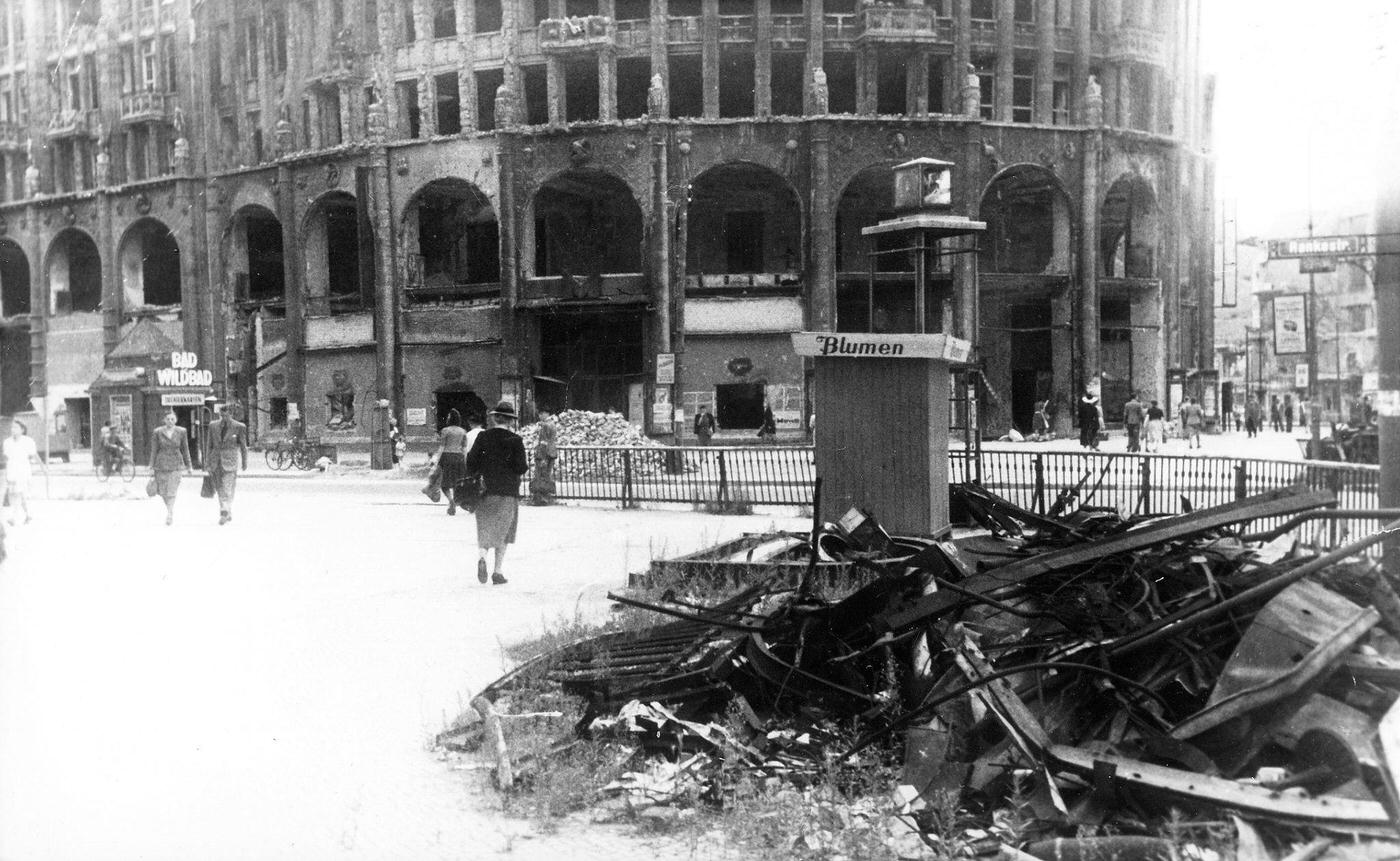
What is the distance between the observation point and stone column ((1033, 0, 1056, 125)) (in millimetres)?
35656

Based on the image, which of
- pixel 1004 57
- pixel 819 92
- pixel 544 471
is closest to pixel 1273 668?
pixel 544 471

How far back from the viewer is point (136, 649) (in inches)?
329

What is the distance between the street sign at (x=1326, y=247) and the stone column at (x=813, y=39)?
29098 millimetres

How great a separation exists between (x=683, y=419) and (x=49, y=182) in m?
22.4

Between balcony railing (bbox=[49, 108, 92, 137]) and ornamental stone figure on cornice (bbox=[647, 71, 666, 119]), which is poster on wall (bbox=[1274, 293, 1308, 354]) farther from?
ornamental stone figure on cornice (bbox=[647, 71, 666, 119])

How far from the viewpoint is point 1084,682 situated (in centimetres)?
525

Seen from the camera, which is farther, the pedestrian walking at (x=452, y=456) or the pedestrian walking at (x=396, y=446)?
the pedestrian walking at (x=396, y=446)

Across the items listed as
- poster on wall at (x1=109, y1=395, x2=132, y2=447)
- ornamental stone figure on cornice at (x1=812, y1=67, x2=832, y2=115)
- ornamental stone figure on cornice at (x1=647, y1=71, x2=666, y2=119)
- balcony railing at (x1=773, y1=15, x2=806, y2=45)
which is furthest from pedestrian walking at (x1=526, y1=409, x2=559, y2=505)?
balcony railing at (x1=773, y1=15, x2=806, y2=45)

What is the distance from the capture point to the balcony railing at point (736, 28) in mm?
34375

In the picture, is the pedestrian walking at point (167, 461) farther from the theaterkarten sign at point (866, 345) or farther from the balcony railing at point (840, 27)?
the balcony railing at point (840, 27)

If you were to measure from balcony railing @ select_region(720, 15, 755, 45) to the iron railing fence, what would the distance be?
18919 millimetres

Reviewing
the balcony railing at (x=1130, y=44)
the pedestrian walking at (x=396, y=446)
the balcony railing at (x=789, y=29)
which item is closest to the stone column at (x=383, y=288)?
the pedestrian walking at (x=396, y=446)

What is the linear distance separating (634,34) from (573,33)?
2.73 metres

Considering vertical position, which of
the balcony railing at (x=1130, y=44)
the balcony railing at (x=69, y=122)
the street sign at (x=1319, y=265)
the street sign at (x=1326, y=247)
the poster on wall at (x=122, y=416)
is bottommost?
the poster on wall at (x=122, y=416)
